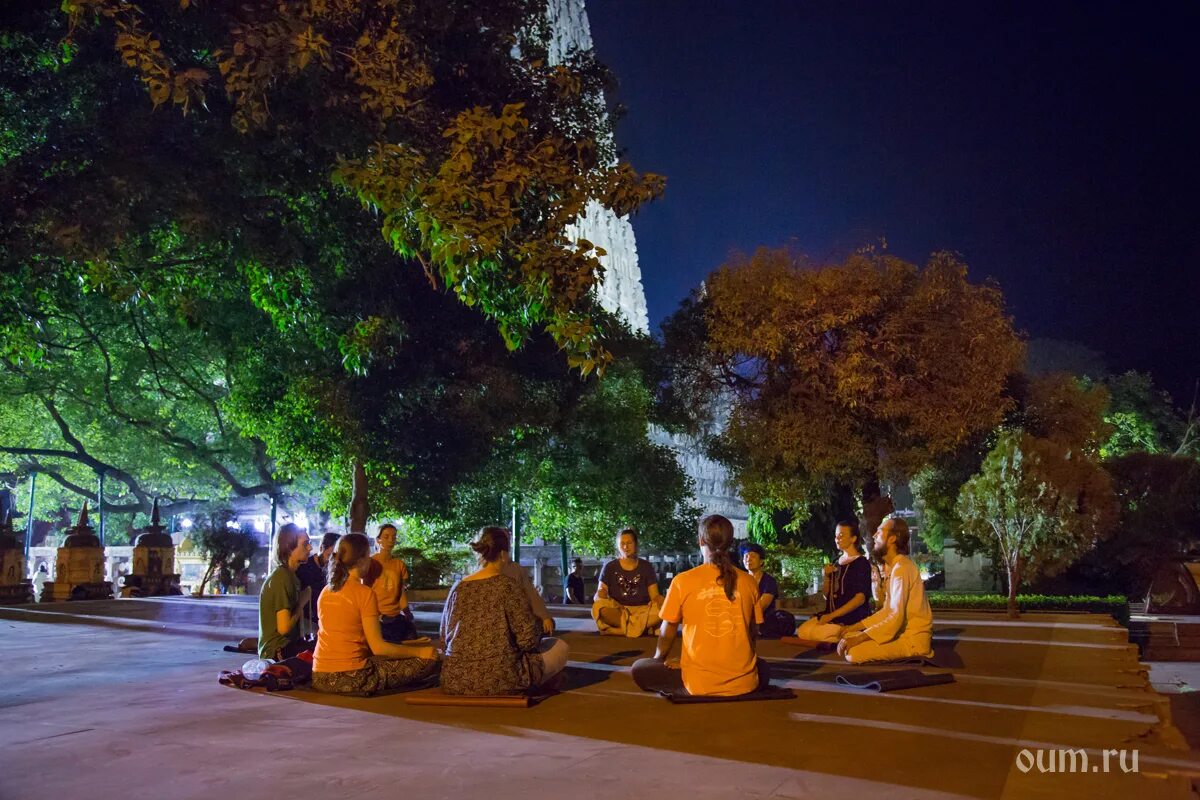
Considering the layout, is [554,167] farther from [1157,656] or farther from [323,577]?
[1157,656]

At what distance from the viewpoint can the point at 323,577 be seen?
10148 millimetres

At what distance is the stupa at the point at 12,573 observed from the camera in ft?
81.8

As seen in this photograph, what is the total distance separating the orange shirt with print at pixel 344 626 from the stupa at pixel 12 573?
69.4 feet

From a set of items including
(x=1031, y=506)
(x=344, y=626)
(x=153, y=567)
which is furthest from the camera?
(x=153, y=567)

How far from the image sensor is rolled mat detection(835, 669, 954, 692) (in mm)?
7523

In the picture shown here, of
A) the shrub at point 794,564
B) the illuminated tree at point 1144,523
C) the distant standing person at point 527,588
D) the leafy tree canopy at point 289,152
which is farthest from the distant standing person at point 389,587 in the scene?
the illuminated tree at point 1144,523

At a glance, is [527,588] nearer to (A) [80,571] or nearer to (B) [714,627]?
(B) [714,627]

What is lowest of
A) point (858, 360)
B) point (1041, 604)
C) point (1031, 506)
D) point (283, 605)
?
point (1041, 604)

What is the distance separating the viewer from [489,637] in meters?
7.12

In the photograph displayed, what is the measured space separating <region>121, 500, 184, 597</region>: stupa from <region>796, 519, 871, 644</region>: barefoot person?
22.8 metres

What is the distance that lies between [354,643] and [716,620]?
2.72 m

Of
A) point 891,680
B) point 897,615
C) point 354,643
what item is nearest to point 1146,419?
point 897,615

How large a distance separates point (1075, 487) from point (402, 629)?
14.2 m

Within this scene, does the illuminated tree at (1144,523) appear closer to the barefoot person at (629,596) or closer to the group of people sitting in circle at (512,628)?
the barefoot person at (629,596)
